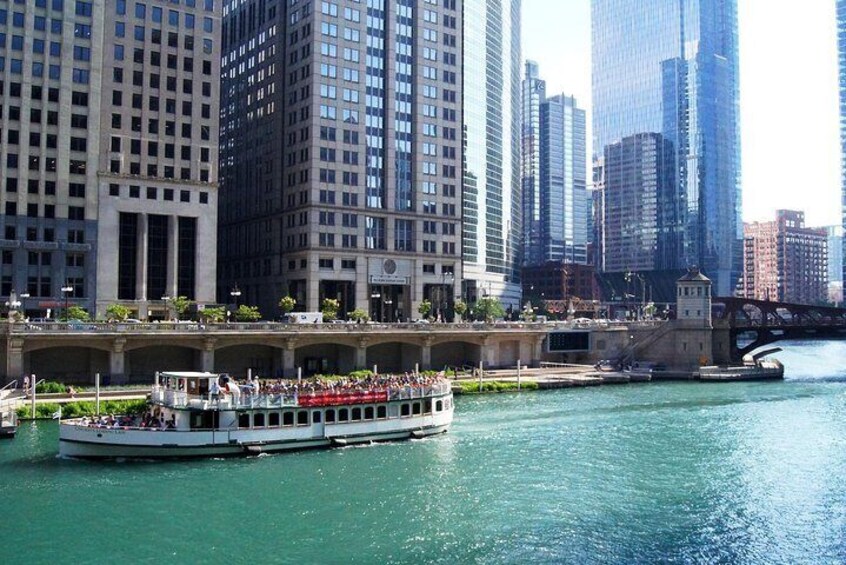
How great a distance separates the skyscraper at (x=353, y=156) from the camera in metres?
158

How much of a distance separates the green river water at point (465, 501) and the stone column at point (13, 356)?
66.5 ft

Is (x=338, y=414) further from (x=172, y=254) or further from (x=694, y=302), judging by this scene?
(x=694, y=302)

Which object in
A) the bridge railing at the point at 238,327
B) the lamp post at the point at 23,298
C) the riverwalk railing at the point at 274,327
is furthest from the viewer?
the lamp post at the point at 23,298

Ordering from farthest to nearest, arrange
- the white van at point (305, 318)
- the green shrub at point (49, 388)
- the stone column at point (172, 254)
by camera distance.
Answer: the stone column at point (172, 254), the white van at point (305, 318), the green shrub at point (49, 388)

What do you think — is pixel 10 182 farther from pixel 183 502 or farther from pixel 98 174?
pixel 183 502

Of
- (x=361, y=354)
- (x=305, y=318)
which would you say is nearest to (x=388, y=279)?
(x=305, y=318)

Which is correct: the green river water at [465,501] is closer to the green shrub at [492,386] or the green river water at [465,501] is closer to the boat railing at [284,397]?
the boat railing at [284,397]

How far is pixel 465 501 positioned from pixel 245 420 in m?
22.1

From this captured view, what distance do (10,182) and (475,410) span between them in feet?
258

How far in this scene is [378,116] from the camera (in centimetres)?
16588

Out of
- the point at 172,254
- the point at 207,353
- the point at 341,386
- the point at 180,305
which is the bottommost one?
the point at 341,386

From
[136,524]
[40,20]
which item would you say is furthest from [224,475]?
[40,20]

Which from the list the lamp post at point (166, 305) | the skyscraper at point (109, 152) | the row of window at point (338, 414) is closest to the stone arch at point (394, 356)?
the skyscraper at point (109, 152)

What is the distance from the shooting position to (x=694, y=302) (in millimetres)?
148500
